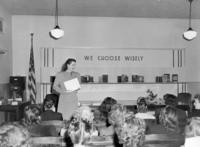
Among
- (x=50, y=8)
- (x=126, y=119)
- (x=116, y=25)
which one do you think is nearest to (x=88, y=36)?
(x=116, y=25)

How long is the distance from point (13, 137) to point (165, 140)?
1.66 m

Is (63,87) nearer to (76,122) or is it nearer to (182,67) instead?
(76,122)

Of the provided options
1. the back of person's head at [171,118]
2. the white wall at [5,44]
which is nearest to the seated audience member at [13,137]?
the back of person's head at [171,118]

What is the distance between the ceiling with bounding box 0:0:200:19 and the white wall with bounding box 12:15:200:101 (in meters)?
0.32

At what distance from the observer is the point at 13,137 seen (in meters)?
1.43

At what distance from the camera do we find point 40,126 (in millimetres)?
3297

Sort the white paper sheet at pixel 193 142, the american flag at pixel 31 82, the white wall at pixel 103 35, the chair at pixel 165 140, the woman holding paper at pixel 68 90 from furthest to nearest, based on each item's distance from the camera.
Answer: the white wall at pixel 103 35, the american flag at pixel 31 82, the woman holding paper at pixel 68 90, the chair at pixel 165 140, the white paper sheet at pixel 193 142

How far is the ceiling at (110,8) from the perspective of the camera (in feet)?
26.6

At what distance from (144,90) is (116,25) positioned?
2276 mm

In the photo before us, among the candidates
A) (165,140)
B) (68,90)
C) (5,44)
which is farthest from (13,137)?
(5,44)

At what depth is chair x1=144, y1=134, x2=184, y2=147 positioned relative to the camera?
267cm

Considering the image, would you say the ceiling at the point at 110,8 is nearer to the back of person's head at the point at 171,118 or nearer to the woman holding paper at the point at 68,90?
the woman holding paper at the point at 68,90

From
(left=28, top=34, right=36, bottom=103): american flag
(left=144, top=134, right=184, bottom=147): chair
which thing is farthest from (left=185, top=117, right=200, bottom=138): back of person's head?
(left=28, top=34, right=36, bottom=103): american flag

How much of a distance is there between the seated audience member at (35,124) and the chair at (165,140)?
1117 millimetres
